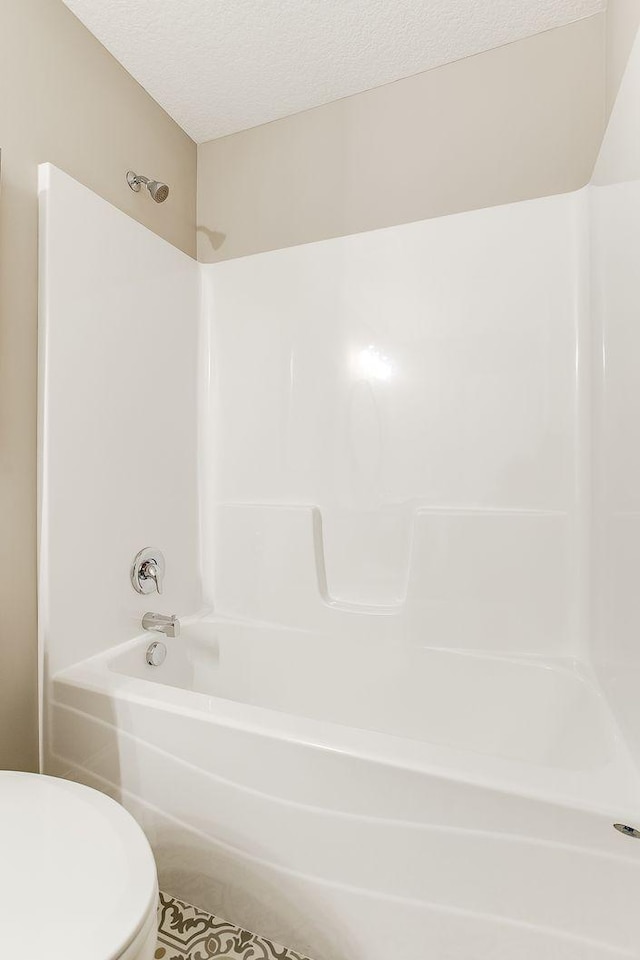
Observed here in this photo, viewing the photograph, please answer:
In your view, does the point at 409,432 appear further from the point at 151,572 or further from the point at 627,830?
the point at 627,830

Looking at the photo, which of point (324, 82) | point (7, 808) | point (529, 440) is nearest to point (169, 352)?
point (324, 82)

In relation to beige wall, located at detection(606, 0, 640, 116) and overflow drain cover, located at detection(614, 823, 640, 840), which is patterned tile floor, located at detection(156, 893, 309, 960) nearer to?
overflow drain cover, located at detection(614, 823, 640, 840)

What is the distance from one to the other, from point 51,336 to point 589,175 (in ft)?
5.37

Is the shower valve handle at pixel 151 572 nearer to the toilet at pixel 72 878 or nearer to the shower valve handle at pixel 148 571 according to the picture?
the shower valve handle at pixel 148 571

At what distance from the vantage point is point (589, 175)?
158cm

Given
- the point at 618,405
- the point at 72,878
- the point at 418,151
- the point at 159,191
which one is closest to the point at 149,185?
the point at 159,191

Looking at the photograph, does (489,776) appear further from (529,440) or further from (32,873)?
(529,440)

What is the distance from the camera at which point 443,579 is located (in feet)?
5.34

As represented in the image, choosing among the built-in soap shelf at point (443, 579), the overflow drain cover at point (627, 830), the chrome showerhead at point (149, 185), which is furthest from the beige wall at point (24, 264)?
the overflow drain cover at point (627, 830)

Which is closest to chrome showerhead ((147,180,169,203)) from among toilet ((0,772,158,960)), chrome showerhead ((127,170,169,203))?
chrome showerhead ((127,170,169,203))

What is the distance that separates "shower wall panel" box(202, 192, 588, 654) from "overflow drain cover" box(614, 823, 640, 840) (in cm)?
75

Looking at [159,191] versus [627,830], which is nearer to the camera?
[627,830]

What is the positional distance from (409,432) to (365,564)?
1.53 ft

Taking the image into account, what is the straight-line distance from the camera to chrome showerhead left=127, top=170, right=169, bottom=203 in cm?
161
